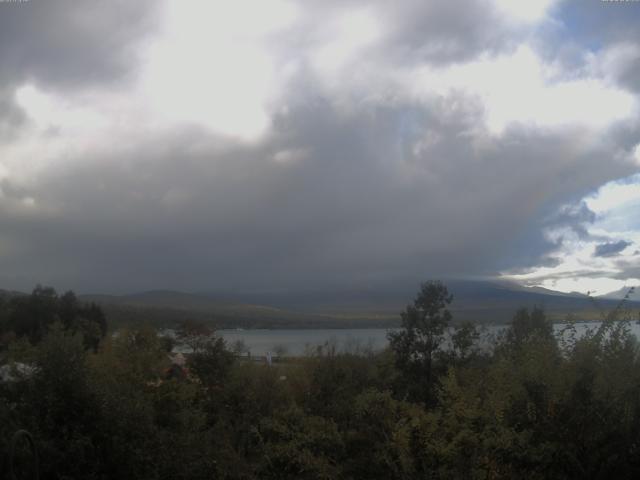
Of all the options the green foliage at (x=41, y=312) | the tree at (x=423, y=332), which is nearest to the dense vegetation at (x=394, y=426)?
the tree at (x=423, y=332)

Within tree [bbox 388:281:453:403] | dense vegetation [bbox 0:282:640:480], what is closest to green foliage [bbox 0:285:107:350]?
tree [bbox 388:281:453:403]

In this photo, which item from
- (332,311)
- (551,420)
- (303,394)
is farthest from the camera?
(332,311)

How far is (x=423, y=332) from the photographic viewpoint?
3397cm

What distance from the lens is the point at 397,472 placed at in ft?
42.7

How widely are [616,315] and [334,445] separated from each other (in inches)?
269

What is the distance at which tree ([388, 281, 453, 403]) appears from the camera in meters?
33.2

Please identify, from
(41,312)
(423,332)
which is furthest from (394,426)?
(41,312)

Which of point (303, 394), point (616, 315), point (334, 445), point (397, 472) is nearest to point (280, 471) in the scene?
point (334, 445)

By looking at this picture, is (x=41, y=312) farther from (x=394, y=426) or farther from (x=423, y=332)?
(x=394, y=426)

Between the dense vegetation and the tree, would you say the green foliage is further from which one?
the dense vegetation

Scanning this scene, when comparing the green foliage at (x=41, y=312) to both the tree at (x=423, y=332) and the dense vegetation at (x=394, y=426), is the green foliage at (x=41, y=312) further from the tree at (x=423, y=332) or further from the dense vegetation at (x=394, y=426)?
the dense vegetation at (x=394, y=426)

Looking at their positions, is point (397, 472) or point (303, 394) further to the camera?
point (303, 394)

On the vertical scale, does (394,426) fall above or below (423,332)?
below

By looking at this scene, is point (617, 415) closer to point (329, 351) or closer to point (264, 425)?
point (264, 425)
